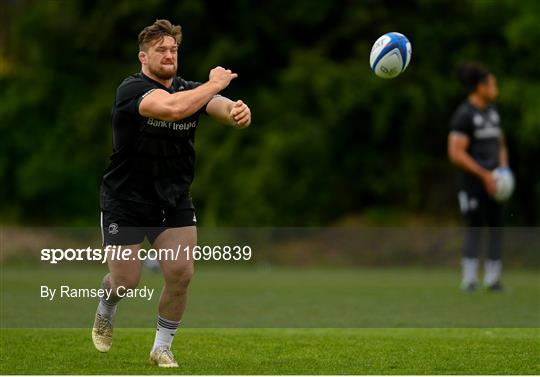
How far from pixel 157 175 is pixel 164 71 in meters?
0.63

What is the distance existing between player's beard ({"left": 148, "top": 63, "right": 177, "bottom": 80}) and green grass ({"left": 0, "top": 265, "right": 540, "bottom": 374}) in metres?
1.73

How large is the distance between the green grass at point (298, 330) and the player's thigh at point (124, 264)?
1.67ft

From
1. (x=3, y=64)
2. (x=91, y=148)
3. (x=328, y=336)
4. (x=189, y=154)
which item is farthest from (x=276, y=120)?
(x=189, y=154)

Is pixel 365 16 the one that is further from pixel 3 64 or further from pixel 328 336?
pixel 328 336

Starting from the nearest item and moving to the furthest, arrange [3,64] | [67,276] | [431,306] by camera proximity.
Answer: [431,306], [67,276], [3,64]

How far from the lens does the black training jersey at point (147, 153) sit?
666 cm

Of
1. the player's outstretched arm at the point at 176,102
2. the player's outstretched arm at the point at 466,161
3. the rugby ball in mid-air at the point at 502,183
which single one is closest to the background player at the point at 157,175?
the player's outstretched arm at the point at 176,102

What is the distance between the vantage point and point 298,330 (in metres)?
8.91

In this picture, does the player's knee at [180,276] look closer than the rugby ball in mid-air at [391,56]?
Yes

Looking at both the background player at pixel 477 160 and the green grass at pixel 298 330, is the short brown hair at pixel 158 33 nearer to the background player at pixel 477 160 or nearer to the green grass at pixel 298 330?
the green grass at pixel 298 330

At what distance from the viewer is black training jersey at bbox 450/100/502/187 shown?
12.9m

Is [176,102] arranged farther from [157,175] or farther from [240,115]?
[157,175]

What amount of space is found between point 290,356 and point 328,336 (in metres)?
1.23

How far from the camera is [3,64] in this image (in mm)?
23938
